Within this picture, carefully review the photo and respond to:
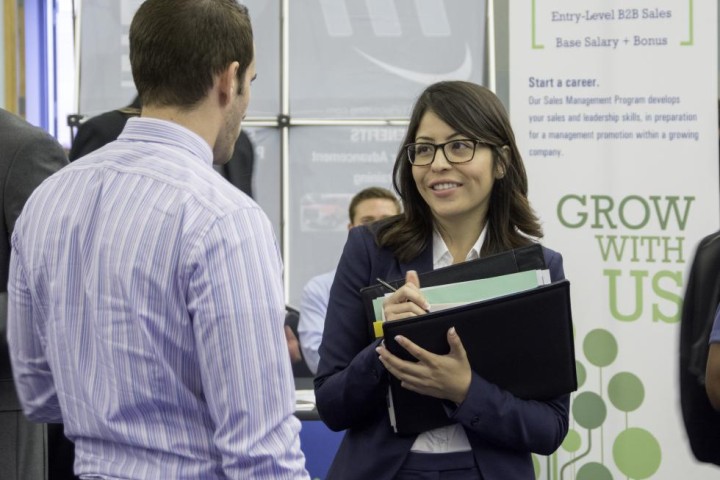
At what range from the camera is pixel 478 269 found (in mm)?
1798

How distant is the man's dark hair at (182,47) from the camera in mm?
1368

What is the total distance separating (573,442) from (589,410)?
14 centimetres

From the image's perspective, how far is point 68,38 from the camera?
19.1 feet

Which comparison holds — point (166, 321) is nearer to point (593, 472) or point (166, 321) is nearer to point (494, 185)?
point (494, 185)

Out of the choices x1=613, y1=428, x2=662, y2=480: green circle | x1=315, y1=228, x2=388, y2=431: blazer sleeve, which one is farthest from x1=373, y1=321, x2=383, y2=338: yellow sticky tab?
x1=613, y1=428, x2=662, y2=480: green circle

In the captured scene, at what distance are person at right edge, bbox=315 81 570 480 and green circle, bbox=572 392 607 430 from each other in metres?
1.94

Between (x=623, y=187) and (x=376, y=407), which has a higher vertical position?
(x=623, y=187)

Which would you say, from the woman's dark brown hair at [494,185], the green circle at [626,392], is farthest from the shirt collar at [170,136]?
the green circle at [626,392]

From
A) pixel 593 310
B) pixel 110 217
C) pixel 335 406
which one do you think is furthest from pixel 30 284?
pixel 593 310

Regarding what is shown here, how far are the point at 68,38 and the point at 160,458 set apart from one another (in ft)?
16.4

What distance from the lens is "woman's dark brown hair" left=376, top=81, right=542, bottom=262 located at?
1950 millimetres

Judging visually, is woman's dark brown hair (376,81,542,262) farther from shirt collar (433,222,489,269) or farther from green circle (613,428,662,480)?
green circle (613,428,662,480)

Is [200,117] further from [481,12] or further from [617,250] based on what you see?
[481,12]

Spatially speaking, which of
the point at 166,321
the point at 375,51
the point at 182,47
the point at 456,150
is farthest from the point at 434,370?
the point at 375,51
